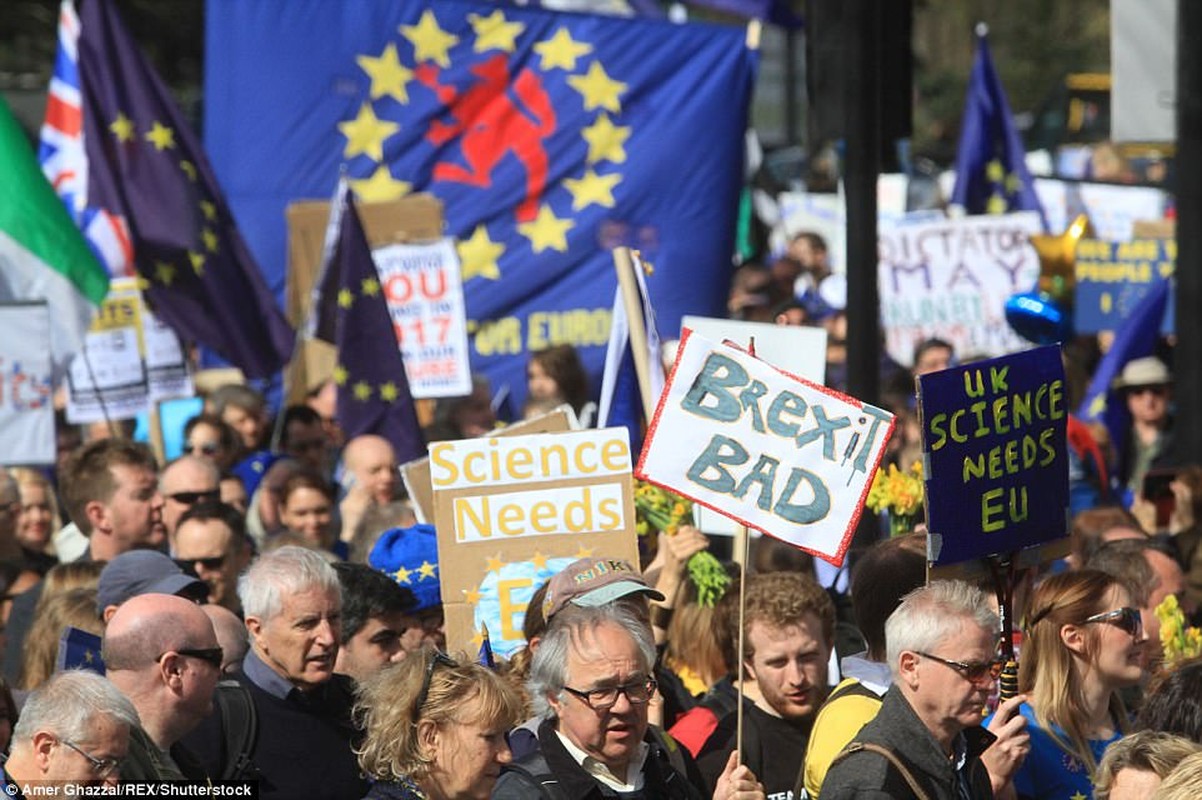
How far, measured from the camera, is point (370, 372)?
994 centimetres

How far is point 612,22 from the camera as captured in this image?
43.3 feet

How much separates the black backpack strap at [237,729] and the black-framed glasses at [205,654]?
1.07ft

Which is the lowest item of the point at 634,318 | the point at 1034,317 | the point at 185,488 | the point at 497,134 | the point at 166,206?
the point at 185,488

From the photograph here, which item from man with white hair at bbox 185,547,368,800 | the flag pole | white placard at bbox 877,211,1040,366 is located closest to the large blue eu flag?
white placard at bbox 877,211,1040,366

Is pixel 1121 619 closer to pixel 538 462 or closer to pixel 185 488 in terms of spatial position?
pixel 538 462

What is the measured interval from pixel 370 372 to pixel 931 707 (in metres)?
5.51

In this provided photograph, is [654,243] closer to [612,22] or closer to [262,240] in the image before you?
[612,22]

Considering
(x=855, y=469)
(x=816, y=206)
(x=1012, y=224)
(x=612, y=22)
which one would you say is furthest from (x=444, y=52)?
(x=855, y=469)

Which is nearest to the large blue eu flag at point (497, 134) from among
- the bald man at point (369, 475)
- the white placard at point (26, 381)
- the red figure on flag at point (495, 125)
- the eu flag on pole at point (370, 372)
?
the red figure on flag at point (495, 125)

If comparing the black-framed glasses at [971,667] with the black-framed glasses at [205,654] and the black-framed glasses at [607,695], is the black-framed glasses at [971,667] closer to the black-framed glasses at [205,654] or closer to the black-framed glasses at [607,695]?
the black-framed glasses at [607,695]

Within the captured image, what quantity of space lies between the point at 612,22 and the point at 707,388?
8087 millimetres

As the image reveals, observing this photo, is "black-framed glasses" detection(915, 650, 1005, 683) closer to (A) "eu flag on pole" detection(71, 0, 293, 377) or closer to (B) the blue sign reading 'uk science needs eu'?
(B) the blue sign reading 'uk science needs eu'

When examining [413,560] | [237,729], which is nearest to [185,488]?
[413,560]

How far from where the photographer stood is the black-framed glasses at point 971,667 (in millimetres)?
4789
